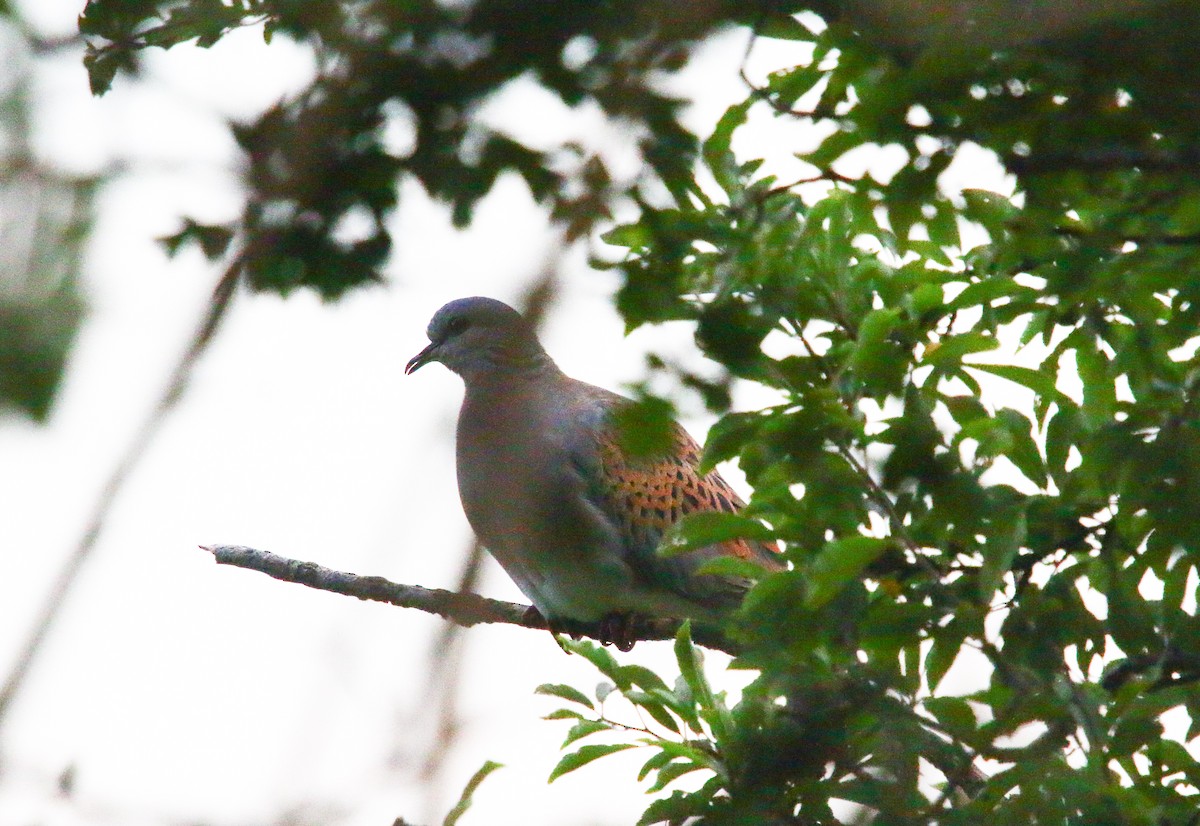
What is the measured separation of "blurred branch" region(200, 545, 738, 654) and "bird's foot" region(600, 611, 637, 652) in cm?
1

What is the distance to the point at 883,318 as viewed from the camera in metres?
2.22

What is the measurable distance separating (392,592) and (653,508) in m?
1.58

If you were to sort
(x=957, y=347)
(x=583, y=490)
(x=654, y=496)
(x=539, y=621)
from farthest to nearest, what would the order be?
(x=654, y=496) → (x=583, y=490) → (x=539, y=621) → (x=957, y=347)

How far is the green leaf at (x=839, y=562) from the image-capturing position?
198 centimetres

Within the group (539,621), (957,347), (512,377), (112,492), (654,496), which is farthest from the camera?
(512,377)

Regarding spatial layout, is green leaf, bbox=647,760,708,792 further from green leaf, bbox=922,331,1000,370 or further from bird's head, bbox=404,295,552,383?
bird's head, bbox=404,295,552,383

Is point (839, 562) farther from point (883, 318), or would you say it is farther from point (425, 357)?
point (425, 357)

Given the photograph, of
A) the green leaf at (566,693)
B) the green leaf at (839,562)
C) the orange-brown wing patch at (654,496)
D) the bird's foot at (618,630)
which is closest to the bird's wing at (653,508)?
the orange-brown wing patch at (654,496)

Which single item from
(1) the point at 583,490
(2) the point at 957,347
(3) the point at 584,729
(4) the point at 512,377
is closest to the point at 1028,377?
(2) the point at 957,347

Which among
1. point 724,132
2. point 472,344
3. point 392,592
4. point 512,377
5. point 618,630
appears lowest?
point 724,132

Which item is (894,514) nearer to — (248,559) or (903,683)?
(903,683)

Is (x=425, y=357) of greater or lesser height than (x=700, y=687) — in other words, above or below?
above

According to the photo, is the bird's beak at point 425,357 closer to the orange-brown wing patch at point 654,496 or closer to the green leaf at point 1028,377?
the orange-brown wing patch at point 654,496

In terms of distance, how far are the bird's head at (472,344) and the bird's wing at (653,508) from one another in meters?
0.42
